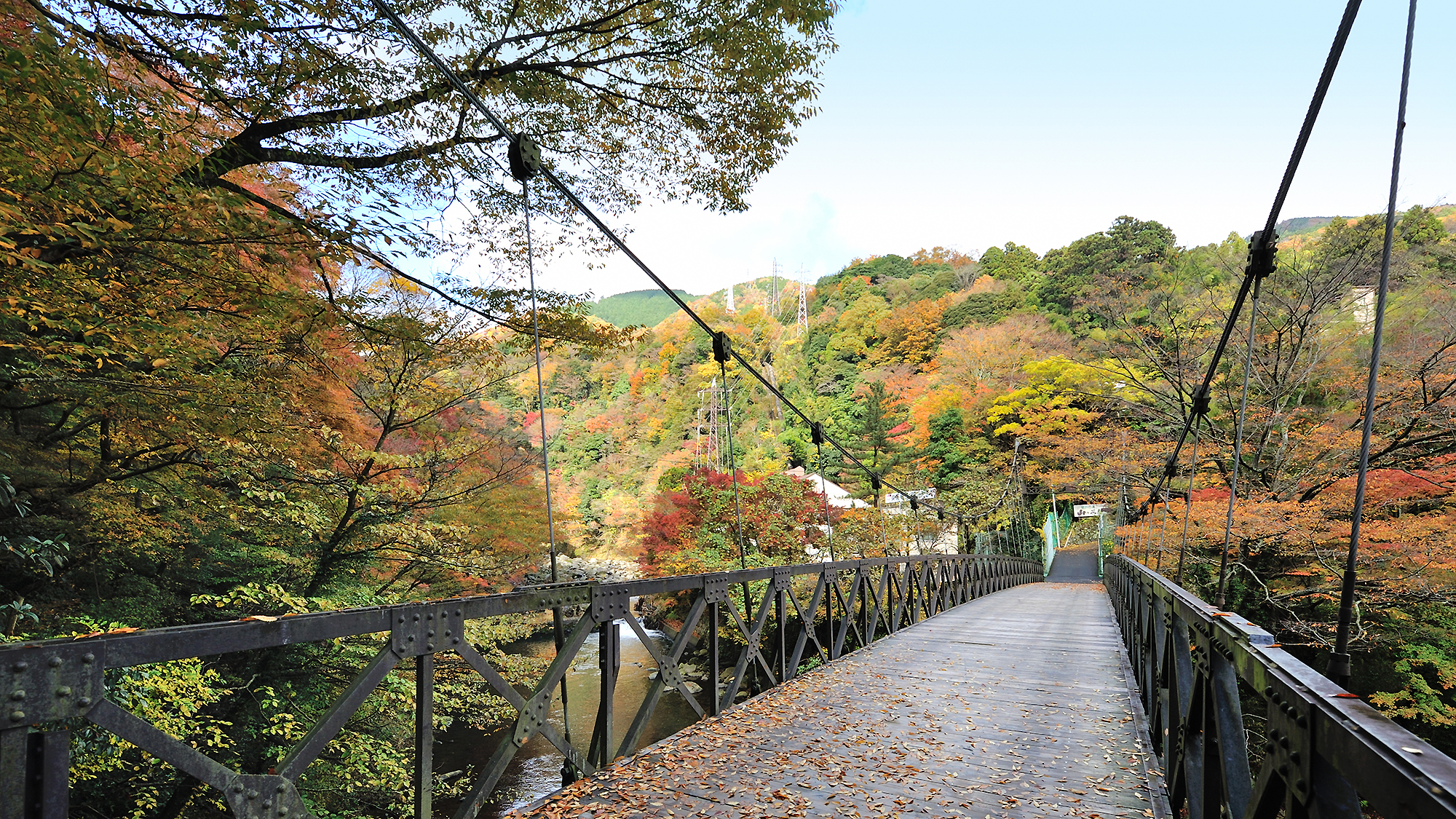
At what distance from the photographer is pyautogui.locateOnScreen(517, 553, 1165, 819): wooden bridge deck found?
2658 mm

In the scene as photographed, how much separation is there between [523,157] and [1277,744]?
3.40m

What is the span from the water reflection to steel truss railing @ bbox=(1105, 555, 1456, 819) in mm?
5348

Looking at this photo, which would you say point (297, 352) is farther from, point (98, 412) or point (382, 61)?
point (382, 61)

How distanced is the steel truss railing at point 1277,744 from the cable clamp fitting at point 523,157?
3306 millimetres

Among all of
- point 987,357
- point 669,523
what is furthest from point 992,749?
point 987,357

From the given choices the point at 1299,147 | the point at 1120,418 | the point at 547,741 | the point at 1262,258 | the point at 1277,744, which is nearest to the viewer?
the point at 1277,744

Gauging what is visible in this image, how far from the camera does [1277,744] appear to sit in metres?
1.28

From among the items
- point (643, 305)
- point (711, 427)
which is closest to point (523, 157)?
point (711, 427)

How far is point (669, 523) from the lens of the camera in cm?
1694

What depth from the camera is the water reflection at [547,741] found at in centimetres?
987

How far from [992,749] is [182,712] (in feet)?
16.4

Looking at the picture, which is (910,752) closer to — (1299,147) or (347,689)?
(347,689)

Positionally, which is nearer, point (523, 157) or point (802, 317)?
point (523, 157)

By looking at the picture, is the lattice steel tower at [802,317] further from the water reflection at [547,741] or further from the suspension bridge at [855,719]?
the suspension bridge at [855,719]
